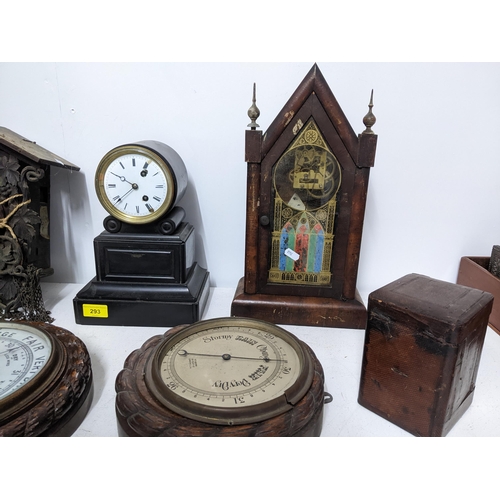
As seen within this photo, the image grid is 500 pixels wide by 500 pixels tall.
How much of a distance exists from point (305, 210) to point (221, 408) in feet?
2.67

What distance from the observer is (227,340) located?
42.7 inches

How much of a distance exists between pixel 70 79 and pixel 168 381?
1339mm

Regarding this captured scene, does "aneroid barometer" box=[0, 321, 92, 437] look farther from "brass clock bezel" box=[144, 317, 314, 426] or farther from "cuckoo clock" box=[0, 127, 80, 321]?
"cuckoo clock" box=[0, 127, 80, 321]

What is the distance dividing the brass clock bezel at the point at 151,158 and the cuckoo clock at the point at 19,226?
22 cm

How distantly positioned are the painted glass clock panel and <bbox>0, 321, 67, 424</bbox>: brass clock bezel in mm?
785

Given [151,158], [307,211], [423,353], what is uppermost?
[151,158]

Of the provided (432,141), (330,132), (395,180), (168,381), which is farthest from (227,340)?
(432,141)

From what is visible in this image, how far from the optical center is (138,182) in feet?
4.55

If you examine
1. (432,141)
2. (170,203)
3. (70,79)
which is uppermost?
(70,79)

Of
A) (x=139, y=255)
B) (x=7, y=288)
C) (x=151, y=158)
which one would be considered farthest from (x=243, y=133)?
(x=7, y=288)

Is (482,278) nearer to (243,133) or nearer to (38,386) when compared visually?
(243,133)

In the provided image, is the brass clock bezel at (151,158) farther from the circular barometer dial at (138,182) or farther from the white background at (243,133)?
the white background at (243,133)

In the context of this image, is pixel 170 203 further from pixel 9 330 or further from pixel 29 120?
pixel 29 120

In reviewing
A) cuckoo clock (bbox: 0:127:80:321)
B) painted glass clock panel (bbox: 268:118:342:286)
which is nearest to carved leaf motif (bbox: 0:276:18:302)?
cuckoo clock (bbox: 0:127:80:321)
